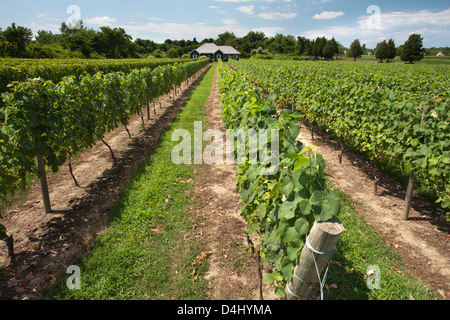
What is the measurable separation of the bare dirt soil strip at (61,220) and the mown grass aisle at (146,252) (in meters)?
0.28

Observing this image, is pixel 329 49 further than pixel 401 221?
Yes

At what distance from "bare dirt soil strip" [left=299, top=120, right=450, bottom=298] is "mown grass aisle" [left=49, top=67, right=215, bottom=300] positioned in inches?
135

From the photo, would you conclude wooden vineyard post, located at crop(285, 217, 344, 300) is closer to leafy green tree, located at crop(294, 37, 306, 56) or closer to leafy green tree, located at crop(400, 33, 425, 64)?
leafy green tree, located at crop(400, 33, 425, 64)

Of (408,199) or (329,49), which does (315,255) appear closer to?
(408,199)

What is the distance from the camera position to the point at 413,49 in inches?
2296

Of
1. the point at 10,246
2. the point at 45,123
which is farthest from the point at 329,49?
the point at 10,246

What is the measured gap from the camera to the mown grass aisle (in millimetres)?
3293

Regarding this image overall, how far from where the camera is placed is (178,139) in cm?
899

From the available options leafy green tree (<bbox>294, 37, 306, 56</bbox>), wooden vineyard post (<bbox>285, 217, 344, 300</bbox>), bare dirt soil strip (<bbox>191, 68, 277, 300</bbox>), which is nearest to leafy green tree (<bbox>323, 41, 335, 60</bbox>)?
leafy green tree (<bbox>294, 37, 306, 56</bbox>)

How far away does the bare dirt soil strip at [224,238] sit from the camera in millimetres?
3361

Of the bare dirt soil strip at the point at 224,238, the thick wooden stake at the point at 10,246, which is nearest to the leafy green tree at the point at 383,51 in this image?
the bare dirt soil strip at the point at 224,238

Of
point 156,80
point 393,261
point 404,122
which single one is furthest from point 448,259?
point 156,80

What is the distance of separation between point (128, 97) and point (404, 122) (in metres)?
8.50

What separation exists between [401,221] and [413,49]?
7362cm
